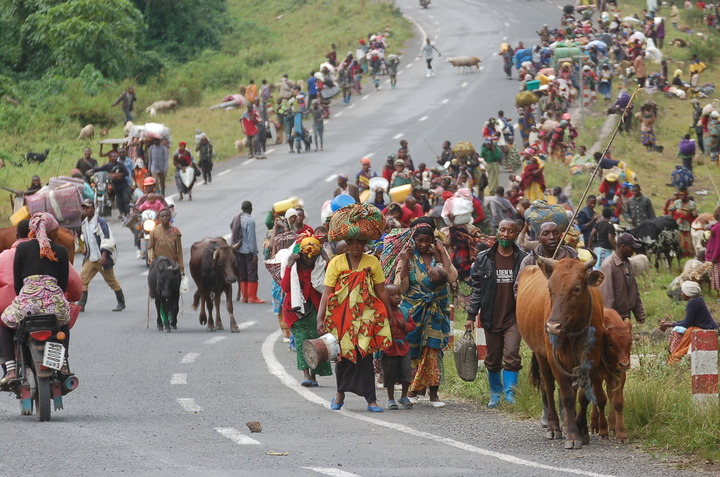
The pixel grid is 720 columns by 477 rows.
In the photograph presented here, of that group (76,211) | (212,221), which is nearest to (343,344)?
(76,211)

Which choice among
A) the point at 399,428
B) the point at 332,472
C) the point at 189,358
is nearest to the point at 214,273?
the point at 189,358

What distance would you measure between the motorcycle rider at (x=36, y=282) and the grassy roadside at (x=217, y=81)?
73.8 ft

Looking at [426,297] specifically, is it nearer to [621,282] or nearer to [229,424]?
[229,424]

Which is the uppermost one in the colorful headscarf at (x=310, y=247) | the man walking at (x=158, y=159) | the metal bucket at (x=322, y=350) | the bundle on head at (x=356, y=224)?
the bundle on head at (x=356, y=224)

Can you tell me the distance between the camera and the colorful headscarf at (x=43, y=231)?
42.4ft

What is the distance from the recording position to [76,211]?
21.1 m

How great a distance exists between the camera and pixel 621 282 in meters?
15.3

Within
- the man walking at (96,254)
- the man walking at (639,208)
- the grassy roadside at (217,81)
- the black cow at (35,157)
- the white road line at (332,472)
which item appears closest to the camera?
the white road line at (332,472)

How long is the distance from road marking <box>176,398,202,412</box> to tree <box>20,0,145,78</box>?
43.4 m

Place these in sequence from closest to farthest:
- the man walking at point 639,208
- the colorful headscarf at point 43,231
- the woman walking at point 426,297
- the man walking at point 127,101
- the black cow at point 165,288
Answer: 1. the colorful headscarf at point 43,231
2. the woman walking at point 426,297
3. the black cow at point 165,288
4. the man walking at point 639,208
5. the man walking at point 127,101

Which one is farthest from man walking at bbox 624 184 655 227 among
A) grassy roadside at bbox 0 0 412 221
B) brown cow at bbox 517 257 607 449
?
brown cow at bbox 517 257 607 449

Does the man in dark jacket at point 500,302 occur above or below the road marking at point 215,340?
above

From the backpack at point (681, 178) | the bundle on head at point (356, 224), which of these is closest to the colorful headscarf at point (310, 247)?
the bundle on head at point (356, 224)

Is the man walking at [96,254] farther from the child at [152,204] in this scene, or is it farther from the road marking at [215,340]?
the road marking at [215,340]
